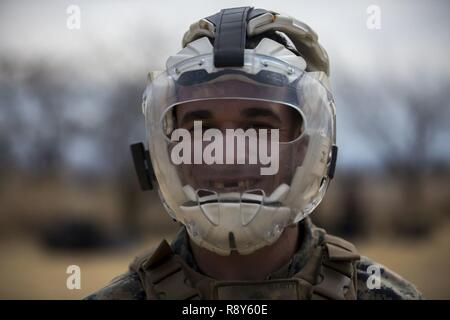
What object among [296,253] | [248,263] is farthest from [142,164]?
[296,253]

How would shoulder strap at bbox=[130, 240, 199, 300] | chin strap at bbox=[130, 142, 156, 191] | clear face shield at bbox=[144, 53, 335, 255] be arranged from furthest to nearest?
chin strap at bbox=[130, 142, 156, 191] < shoulder strap at bbox=[130, 240, 199, 300] < clear face shield at bbox=[144, 53, 335, 255]

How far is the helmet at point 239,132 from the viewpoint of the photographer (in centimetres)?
244

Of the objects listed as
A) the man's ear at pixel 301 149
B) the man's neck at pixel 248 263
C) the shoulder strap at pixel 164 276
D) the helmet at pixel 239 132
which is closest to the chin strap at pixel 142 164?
the helmet at pixel 239 132

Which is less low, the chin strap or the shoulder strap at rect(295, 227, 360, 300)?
the chin strap

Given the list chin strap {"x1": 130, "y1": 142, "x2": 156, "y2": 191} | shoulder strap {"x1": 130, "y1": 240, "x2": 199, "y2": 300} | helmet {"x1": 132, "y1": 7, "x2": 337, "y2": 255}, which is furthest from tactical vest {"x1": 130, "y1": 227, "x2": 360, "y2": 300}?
chin strap {"x1": 130, "y1": 142, "x2": 156, "y2": 191}

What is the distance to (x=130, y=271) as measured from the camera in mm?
2783

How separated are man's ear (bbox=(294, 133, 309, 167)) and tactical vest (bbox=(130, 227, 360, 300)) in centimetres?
34

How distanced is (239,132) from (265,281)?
546 millimetres

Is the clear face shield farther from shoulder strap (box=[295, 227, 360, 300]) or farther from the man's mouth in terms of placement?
shoulder strap (box=[295, 227, 360, 300])

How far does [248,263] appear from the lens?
8.54 feet

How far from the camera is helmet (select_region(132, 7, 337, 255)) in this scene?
96.0 inches

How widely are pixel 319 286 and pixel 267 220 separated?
0.33 meters
